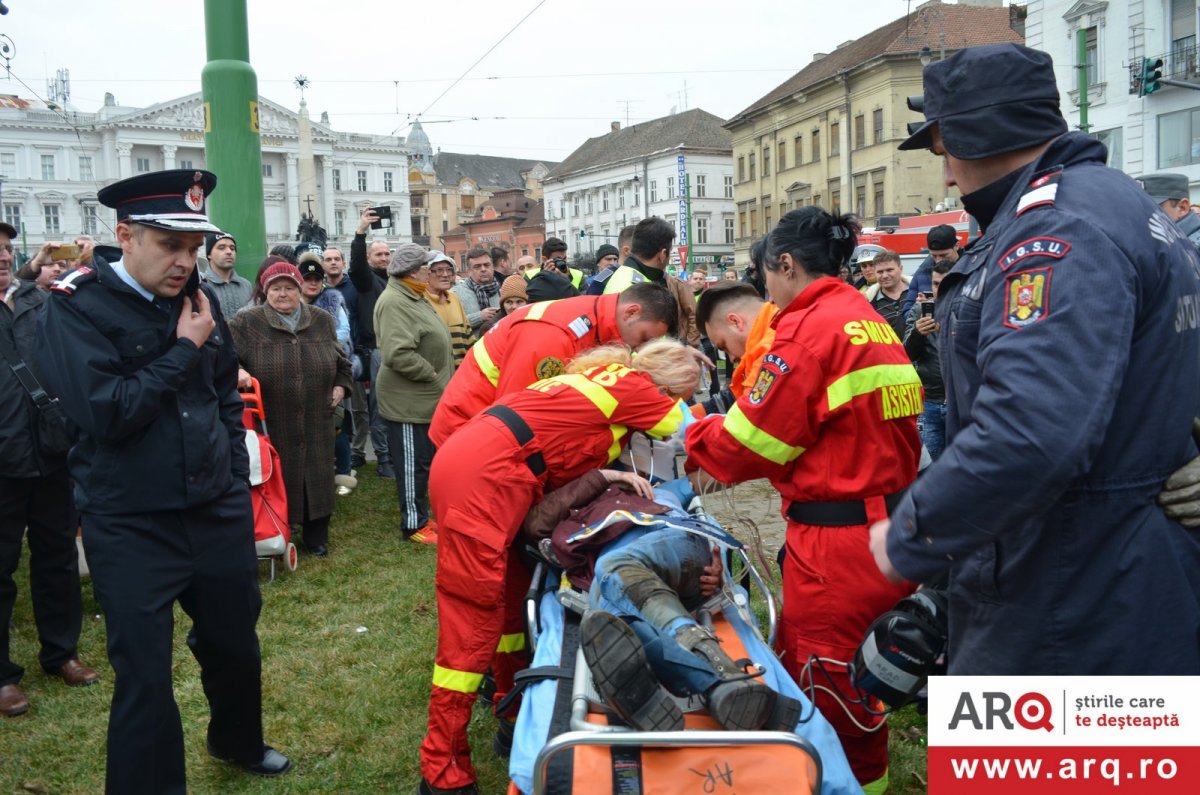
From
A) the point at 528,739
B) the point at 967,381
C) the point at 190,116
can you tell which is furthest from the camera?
the point at 190,116

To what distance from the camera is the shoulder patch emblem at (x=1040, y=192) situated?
6.28ft

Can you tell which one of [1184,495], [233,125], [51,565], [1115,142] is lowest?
[51,565]

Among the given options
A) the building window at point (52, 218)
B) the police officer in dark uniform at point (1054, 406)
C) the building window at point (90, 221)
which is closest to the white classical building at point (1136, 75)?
the police officer in dark uniform at point (1054, 406)

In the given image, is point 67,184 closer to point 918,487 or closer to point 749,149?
point 749,149

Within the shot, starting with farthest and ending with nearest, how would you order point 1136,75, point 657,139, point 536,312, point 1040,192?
point 657,139 < point 1136,75 < point 536,312 < point 1040,192

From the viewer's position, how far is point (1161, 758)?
1947 millimetres

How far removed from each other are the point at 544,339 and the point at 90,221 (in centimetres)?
7635

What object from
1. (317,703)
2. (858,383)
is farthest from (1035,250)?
(317,703)

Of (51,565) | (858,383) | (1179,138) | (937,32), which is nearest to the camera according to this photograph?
(858,383)

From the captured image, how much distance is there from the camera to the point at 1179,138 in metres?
30.3

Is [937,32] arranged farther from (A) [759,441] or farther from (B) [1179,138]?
(A) [759,441]

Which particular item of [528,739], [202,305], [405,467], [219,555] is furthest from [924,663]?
[405,467]

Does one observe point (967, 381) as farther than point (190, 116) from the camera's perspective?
No

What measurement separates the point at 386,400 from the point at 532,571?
372 cm
